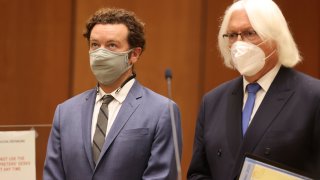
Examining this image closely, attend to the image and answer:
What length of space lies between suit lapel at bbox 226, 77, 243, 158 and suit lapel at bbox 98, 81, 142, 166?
407 mm

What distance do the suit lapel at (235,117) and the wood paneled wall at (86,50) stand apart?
1.70m

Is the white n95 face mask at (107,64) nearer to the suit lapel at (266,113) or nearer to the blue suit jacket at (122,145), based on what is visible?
the blue suit jacket at (122,145)

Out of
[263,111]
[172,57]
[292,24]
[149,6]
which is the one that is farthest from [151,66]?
[263,111]

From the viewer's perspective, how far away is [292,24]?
3824 mm

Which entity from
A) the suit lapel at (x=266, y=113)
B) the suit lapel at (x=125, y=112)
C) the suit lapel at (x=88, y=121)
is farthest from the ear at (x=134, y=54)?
the suit lapel at (x=266, y=113)

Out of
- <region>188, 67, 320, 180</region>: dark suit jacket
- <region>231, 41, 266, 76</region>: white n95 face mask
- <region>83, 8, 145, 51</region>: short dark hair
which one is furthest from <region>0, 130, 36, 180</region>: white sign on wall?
<region>231, 41, 266, 76</region>: white n95 face mask

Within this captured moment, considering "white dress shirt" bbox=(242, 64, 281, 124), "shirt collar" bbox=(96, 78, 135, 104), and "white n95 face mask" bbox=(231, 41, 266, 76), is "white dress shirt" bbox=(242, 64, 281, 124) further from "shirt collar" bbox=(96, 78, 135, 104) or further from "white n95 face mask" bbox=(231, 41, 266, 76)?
"shirt collar" bbox=(96, 78, 135, 104)

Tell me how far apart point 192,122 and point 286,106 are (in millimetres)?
1947

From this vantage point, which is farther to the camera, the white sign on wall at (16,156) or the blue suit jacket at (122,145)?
the white sign on wall at (16,156)

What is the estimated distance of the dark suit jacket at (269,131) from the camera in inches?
67.7

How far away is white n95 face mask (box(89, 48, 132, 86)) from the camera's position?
82.6 inches

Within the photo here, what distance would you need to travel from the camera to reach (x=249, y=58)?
1816 mm

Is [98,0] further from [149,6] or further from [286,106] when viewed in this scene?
[286,106]

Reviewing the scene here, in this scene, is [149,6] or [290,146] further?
[149,6]
